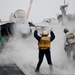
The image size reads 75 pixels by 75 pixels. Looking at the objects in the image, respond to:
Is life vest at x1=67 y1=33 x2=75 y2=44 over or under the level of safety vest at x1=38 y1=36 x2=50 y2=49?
under

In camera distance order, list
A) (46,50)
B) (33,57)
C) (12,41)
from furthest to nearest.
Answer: (12,41) < (33,57) < (46,50)

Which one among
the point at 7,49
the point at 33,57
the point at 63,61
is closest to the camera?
the point at 63,61

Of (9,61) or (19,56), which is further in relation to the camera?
(19,56)

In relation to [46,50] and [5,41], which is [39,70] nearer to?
[46,50]

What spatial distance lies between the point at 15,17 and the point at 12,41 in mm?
3090

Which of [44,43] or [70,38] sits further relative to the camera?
[70,38]

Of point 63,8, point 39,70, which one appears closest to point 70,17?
point 63,8

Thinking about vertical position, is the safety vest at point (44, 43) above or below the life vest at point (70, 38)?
above

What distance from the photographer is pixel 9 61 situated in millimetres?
15555

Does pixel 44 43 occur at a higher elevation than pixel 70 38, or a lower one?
higher

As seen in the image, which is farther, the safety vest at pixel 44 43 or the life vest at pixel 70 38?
the life vest at pixel 70 38

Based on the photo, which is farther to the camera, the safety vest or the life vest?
the life vest

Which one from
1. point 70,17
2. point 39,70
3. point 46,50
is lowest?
point 70,17

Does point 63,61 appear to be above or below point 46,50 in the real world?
below
